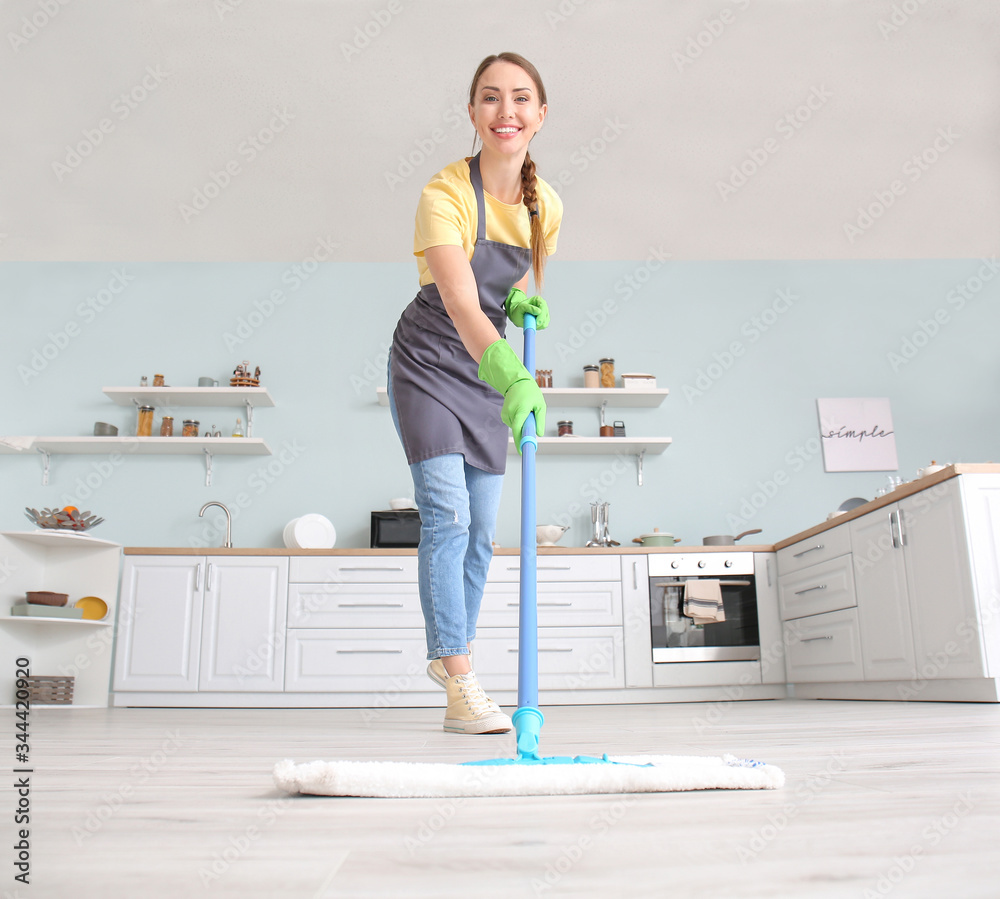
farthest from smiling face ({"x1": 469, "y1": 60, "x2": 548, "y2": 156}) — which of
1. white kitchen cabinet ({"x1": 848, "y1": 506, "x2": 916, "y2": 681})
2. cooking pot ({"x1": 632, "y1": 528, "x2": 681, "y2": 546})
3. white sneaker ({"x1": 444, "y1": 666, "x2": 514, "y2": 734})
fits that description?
cooking pot ({"x1": 632, "y1": 528, "x2": 681, "y2": 546})

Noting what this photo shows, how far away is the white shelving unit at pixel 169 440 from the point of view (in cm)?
434

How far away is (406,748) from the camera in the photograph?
1149mm

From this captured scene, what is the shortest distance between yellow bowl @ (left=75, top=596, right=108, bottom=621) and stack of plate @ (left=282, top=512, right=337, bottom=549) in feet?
2.85

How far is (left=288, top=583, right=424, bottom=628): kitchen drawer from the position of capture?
375 centimetres

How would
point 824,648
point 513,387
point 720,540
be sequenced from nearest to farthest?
1. point 513,387
2. point 824,648
3. point 720,540

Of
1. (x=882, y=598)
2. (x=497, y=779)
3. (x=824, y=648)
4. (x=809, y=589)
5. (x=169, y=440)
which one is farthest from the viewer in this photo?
(x=169, y=440)

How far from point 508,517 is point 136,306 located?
97.5 inches

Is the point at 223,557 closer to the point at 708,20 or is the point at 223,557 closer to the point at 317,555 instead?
the point at 317,555

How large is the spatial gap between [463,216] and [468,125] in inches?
92.2

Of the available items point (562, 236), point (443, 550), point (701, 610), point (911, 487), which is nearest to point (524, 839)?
point (443, 550)

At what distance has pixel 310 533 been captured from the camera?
13.6 ft
